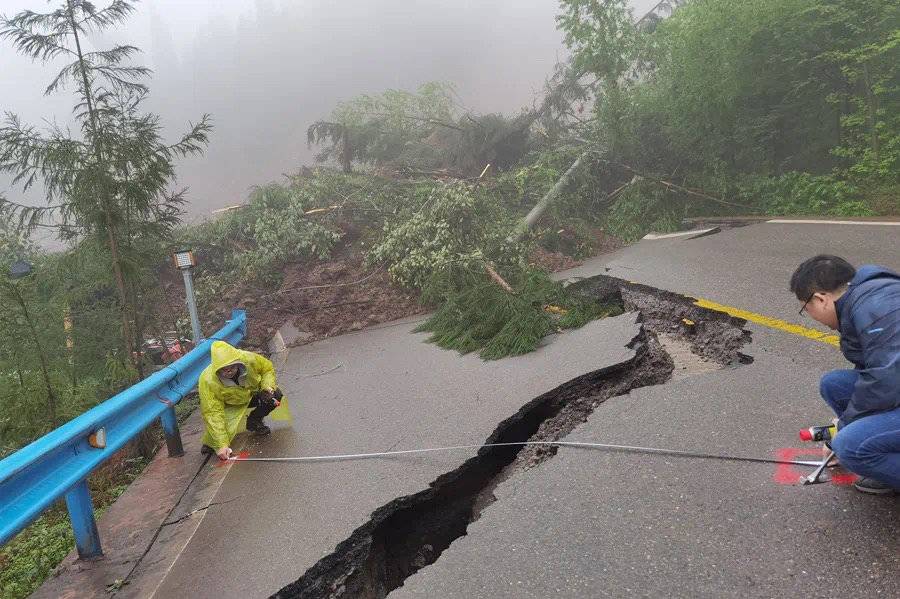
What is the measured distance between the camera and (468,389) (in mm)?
5574

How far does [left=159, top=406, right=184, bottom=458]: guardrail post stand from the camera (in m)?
5.14

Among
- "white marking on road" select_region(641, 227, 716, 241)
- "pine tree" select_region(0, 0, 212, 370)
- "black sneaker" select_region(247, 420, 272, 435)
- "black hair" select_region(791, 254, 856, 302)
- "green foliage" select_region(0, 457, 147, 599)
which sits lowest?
"green foliage" select_region(0, 457, 147, 599)

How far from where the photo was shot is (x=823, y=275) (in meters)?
2.61

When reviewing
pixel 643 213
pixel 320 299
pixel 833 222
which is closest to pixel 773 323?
pixel 833 222

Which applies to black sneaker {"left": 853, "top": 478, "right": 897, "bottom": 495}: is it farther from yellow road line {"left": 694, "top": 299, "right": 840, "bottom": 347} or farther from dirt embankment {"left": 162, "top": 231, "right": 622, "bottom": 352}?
dirt embankment {"left": 162, "top": 231, "right": 622, "bottom": 352}

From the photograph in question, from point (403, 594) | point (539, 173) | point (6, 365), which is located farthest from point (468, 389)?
point (539, 173)

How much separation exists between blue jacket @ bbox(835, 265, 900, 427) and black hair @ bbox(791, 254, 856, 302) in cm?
4

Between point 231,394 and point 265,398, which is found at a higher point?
point 231,394

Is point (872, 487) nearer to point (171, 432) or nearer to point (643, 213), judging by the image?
point (171, 432)

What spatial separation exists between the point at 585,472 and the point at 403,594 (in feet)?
4.10

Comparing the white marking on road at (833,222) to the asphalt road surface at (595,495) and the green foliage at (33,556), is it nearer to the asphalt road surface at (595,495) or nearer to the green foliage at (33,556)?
the asphalt road surface at (595,495)

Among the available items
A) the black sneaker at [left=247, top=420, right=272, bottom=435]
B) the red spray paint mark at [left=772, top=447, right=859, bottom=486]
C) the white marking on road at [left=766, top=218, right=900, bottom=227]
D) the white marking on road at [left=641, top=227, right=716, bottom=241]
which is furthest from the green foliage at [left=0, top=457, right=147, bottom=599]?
A: the white marking on road at [left=766, top=218, right=900, bottom=227]

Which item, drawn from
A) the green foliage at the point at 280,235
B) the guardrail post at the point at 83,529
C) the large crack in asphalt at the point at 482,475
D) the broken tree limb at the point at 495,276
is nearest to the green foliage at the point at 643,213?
the broken tree limb at the point at 495,276

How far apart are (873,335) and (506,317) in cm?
478
